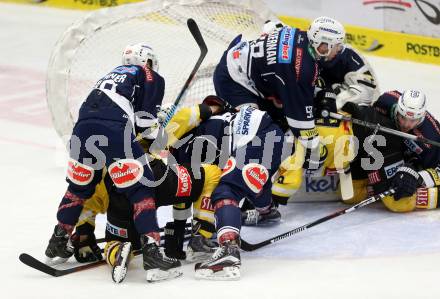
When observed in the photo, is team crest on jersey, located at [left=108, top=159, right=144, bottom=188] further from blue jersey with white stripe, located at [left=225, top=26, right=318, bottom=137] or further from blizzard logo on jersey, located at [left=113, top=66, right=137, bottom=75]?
blue jersey with white stripe, located at [left=225, top=26, right=318, bottom=137]

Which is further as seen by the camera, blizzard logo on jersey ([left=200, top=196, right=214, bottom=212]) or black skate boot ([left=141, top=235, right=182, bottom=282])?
blizzard logo on jersey ([left=200, top=196, right=214, bottom=212])

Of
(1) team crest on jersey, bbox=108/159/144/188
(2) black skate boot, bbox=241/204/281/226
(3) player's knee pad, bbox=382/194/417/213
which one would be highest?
(1) team crest on jersey, bbox=108/159/144/188

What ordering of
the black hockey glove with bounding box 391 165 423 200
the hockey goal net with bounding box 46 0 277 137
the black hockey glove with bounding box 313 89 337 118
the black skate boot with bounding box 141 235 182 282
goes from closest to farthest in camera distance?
the black skate boot with bounding box 141 235 182 282 < the black hockey glove with bounding box 391 165 423 200 < the black hockey glove with bounding box 313 89 337 118 < the hockey goal net with bounding box 46 0 277 137

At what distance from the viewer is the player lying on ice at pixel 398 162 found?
553 cm

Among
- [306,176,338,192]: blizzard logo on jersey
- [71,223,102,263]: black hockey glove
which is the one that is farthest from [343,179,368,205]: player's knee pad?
[71,223,102,263]: black hockey glove

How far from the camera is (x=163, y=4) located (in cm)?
634

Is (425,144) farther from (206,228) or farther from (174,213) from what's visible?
(174,213)

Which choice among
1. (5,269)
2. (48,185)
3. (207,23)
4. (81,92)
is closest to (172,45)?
(207,23)

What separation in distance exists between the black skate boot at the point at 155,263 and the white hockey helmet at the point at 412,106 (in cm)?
164

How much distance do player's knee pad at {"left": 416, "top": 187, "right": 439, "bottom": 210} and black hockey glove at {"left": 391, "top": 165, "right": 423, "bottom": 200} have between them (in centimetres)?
6

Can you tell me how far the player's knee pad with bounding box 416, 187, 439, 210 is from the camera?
5.61 metres

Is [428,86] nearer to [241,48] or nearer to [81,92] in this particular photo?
[241,48]

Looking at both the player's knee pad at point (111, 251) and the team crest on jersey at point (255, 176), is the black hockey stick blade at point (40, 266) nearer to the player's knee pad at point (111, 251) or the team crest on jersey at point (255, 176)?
the player's knee pad at point (111, 251)

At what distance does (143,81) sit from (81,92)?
4.85 ft
